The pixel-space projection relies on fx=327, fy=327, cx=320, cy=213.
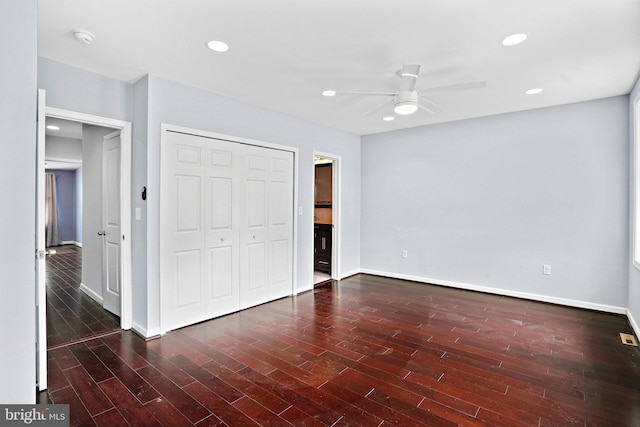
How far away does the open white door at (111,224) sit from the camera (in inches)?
145

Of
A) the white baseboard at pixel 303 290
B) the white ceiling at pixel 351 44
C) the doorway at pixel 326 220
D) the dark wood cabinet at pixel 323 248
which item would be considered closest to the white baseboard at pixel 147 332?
the white baseboard at pixel 303 290

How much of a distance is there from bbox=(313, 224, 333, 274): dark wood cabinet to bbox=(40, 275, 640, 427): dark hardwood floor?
2066 millimetres

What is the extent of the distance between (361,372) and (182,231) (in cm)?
225

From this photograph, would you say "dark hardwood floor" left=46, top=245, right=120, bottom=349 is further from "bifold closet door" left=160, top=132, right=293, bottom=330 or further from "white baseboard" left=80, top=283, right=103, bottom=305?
"bifold closet door" left=160, top=132, right=293, bottom=330

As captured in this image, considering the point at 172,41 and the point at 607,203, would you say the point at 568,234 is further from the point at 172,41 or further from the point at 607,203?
the point at 172,41

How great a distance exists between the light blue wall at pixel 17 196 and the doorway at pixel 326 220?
390 cm

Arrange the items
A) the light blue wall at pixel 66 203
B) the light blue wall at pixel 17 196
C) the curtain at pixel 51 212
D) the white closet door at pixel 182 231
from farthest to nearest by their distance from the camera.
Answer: the light blue wall at pixel 66 203
the curtain at pixel 51 212
the white closet door at pixel 182 231
the light blue wall at pixel 17 196

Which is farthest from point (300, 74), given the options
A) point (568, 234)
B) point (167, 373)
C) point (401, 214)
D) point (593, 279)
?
point (593, 279)

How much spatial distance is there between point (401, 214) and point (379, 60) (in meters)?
3.20

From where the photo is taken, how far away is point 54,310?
3871 millimetres

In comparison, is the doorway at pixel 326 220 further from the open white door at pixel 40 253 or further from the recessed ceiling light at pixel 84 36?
the open white door at pixel 40 253

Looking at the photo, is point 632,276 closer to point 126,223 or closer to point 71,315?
point 126,223

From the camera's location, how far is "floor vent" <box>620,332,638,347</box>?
3064mm

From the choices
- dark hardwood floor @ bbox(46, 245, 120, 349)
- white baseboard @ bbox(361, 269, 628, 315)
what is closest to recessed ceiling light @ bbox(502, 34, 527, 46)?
white baseboard @ bbox(361, 269, 628, 315)
